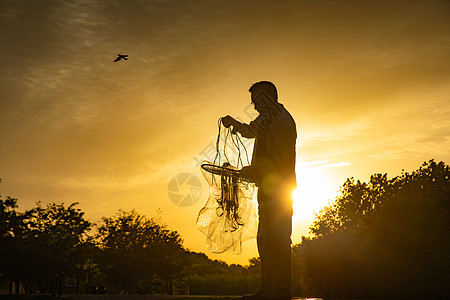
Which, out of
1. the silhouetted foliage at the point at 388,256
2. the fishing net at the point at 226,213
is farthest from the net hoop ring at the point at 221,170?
the silhouetted foliage at the point at 388,256

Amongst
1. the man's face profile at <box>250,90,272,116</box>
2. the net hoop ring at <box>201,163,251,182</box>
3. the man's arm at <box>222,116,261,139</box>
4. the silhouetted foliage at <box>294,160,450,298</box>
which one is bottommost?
the silhouetted foliage at <box>294,160,450,298</box>

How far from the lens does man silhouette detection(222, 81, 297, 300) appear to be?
8516mm

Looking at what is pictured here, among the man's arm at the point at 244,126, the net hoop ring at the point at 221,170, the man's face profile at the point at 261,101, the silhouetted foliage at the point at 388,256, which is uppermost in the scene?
the man's face profile at the point at 261,101

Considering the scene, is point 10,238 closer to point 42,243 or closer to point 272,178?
point 42,243

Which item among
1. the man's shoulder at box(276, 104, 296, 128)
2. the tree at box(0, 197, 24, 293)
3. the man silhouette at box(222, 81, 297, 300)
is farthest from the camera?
the tree at box(0, 197, 24, 293)

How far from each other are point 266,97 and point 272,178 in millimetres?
1626

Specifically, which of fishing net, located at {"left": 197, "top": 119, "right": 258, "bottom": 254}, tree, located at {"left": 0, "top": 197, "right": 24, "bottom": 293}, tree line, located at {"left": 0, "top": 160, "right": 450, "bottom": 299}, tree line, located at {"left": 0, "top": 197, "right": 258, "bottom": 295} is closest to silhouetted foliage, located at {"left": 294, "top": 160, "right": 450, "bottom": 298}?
tree line, located at {"left": 0, "top": 160, "right": 450, "bottom": 299}

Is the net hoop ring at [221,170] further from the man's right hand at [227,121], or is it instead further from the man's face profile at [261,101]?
the man's face profile at [261,101]

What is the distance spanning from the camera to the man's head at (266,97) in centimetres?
928

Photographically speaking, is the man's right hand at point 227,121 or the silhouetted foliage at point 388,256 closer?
the man's right hand at point 227,121

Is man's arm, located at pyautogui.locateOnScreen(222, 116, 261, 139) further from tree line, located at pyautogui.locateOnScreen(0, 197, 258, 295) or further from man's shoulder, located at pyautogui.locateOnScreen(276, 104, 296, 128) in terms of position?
tree line, located at pyautogui.locateOnScreen(0, 197, 258, 295)

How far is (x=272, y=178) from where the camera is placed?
350 inches

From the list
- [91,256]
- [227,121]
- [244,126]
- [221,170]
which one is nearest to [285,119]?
[244,126]

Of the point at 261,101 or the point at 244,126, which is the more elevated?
the point at 261,101
